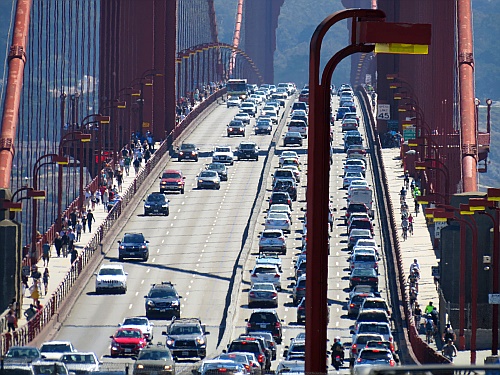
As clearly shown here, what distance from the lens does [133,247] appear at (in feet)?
256

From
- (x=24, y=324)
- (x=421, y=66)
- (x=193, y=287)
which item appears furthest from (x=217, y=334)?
(x=421, y=66)

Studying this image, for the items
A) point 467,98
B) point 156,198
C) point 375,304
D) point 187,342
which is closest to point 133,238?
point 156,198

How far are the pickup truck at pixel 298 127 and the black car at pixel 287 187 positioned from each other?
105 feet

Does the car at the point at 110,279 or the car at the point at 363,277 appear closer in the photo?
the car at the point at 110,279

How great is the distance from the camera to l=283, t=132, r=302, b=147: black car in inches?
5123

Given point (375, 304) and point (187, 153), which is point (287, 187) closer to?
point (187, 153)

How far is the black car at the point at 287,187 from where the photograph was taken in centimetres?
10188

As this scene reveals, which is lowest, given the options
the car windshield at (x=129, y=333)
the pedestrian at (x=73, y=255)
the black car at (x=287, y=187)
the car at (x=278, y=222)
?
the car windshield at (x=129, y=333)

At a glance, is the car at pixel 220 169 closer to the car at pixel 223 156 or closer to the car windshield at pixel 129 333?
the car at pixel 223 156

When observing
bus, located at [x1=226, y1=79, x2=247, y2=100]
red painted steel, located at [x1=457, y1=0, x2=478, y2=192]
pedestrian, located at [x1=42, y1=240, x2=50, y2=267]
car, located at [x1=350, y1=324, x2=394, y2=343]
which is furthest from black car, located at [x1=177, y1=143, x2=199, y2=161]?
bus, located at [x1=226, y1=79, x2=247, y2=100]

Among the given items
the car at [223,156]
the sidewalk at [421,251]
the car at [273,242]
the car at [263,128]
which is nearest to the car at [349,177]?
the sidewalk at [421,251]

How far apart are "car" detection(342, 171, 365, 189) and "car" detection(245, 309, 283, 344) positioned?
1815 inches

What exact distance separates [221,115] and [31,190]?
316 feet

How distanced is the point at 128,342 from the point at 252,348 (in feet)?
17.0
